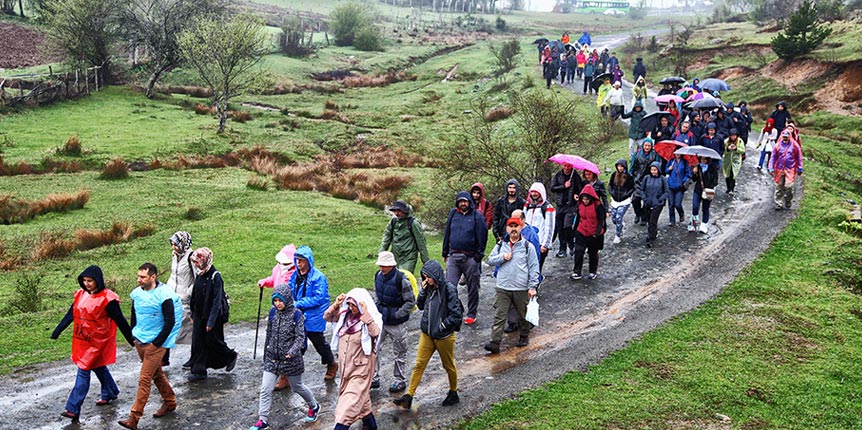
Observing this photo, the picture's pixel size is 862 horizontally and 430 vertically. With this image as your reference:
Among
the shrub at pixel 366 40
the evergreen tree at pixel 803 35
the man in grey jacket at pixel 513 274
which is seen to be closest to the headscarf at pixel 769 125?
the man in grey jacket at pixel 513 274

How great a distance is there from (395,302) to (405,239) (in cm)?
243

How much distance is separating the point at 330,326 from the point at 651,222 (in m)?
8.20

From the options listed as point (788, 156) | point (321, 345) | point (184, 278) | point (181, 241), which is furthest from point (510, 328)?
point (788, 156)

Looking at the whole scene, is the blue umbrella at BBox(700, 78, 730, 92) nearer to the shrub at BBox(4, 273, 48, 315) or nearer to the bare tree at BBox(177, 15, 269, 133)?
the bare tree at BBox(177, 15, 269, 133)

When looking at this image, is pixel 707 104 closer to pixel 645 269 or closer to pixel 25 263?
pixel 645 269

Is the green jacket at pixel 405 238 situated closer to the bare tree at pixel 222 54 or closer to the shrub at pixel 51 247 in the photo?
the shrub at pixel 51 247

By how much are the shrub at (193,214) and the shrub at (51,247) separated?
3.64 metres

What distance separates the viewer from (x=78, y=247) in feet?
59.4

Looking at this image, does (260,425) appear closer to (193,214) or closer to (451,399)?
(451,399)

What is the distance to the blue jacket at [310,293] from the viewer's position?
9.34 meters

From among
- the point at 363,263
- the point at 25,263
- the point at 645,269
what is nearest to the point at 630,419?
the point at 645,269

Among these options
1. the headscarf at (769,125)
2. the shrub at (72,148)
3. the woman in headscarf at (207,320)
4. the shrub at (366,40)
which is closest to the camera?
the woman in headscarf at (207,320)

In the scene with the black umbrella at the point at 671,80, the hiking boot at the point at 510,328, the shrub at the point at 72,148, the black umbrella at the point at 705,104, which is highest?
the black umbrella at the point at 671,80

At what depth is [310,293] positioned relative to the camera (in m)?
9.36
